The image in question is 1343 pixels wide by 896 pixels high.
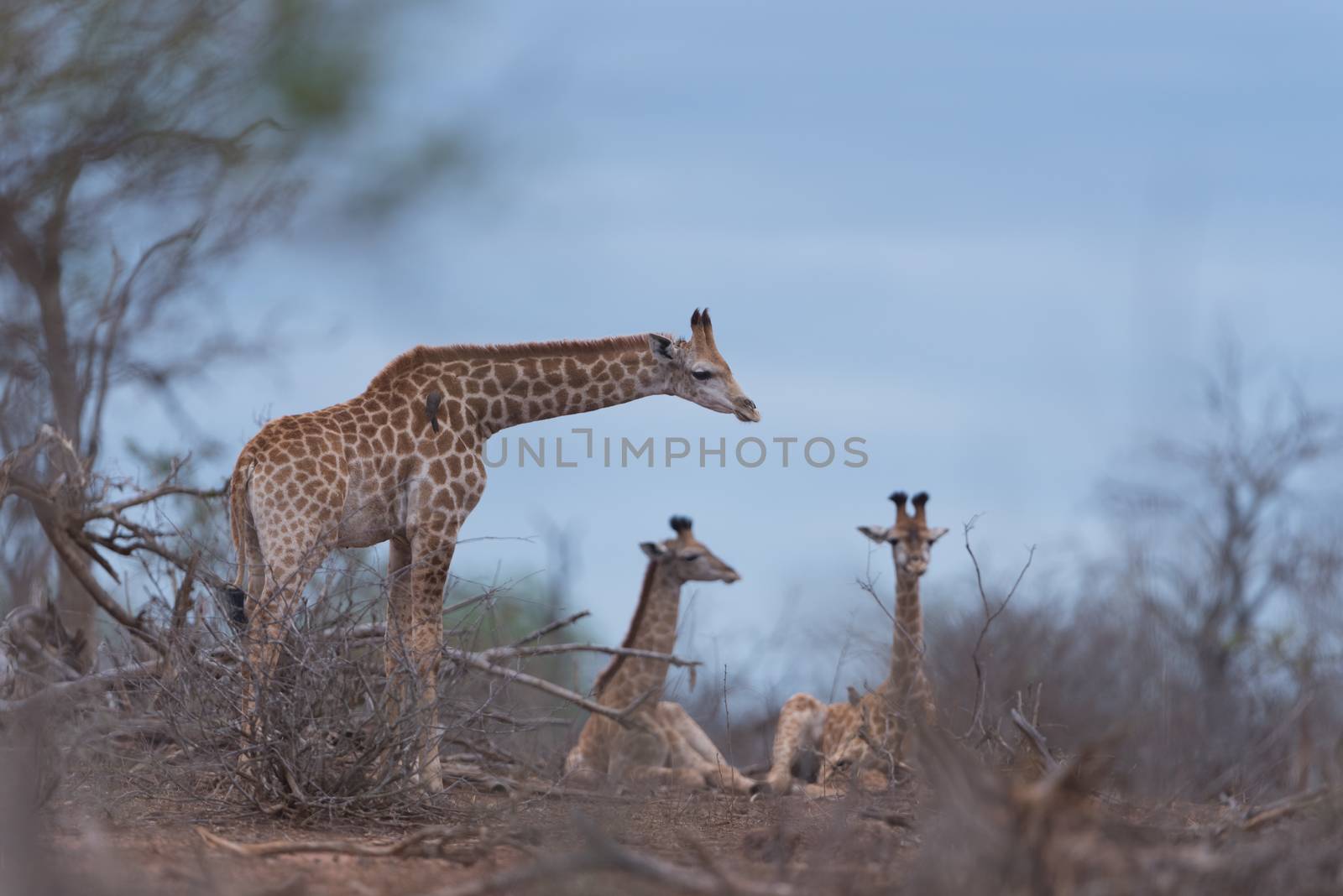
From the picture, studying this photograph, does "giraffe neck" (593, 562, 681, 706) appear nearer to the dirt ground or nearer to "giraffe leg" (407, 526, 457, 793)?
"giraffe leg" (407, 526, 457, 793)

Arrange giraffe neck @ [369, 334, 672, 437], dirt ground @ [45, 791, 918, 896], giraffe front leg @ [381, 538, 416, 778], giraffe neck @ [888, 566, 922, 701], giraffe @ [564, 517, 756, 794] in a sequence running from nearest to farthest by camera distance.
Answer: dirt ground @ [45, 791, 918, 896]
giraffe front leg @ [381, 538, 416, 778]
giraffe neck @ [369, 334, 672, 437]
giraffe neck @ [888, 566, 922, 701]
giraffe @ [564, 517, 756, 794]

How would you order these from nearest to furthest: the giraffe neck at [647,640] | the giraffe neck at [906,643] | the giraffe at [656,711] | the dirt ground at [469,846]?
the dirt ground at [469,846] < the giraffe neck at [906,643] < the giraffe at [656,711] < the giraffe neck at [647,640]

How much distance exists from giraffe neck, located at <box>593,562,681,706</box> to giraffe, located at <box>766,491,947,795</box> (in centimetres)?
96

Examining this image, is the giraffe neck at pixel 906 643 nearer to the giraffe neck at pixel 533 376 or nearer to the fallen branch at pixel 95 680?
the giraffe neck at pixel 533 376

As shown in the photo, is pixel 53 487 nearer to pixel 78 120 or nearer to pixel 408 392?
pixel 408 392

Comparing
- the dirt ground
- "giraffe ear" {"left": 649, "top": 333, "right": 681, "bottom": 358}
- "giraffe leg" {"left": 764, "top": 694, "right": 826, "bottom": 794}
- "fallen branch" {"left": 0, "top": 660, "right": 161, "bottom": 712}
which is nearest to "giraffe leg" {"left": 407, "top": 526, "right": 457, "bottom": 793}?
the dirt ground

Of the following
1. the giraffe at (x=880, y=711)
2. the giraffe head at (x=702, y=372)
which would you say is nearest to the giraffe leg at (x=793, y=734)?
the giraffe at (x=880, y=711)

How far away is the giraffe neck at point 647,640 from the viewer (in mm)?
10859

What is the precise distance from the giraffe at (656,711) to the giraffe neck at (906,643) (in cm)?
121

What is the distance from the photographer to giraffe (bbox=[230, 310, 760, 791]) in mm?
7422

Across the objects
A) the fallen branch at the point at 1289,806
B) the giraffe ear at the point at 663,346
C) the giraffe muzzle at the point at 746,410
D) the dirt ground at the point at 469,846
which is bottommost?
the dirt ground at the point at 469,846

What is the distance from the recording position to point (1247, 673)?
19281mm

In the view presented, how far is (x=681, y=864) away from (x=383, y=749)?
1.97 metres

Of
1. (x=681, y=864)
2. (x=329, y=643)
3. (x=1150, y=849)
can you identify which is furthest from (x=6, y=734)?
(x=1150, y=849)
